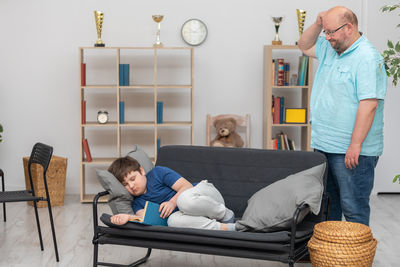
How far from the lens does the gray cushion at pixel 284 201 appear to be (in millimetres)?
2832

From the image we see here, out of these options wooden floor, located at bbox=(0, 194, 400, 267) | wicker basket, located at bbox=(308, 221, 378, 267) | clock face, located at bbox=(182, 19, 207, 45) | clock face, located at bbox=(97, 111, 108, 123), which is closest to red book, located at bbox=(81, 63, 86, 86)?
clock face, located at bbox=(97, 111, 108, 123)

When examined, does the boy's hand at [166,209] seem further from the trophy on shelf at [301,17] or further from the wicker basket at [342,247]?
the trophy on shelf at [301,17]

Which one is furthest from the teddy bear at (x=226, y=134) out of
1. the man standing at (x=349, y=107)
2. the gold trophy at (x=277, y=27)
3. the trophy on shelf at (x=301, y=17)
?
the man standing at (x=349, y=107)

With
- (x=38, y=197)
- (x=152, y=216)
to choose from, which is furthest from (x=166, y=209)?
(x=38, y=197)

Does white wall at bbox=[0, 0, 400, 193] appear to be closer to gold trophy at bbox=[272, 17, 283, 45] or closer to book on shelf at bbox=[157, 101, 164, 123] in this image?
gold trophy at bbox=[272, 17, 283, 45]

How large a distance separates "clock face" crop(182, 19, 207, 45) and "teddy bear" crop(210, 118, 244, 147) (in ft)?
2.82

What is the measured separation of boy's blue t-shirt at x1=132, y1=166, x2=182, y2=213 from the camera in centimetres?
312

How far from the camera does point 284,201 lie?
2.88m

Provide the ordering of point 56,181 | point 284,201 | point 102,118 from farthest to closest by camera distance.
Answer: point 102,118 → point 56,181 → point 284,201

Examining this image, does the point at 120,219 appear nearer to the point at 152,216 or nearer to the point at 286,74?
the point at 152,216

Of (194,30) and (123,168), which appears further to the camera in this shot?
(194,30)

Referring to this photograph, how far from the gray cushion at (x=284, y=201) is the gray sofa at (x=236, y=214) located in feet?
0.17

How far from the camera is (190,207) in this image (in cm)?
291

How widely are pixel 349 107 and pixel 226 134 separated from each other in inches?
93.6
